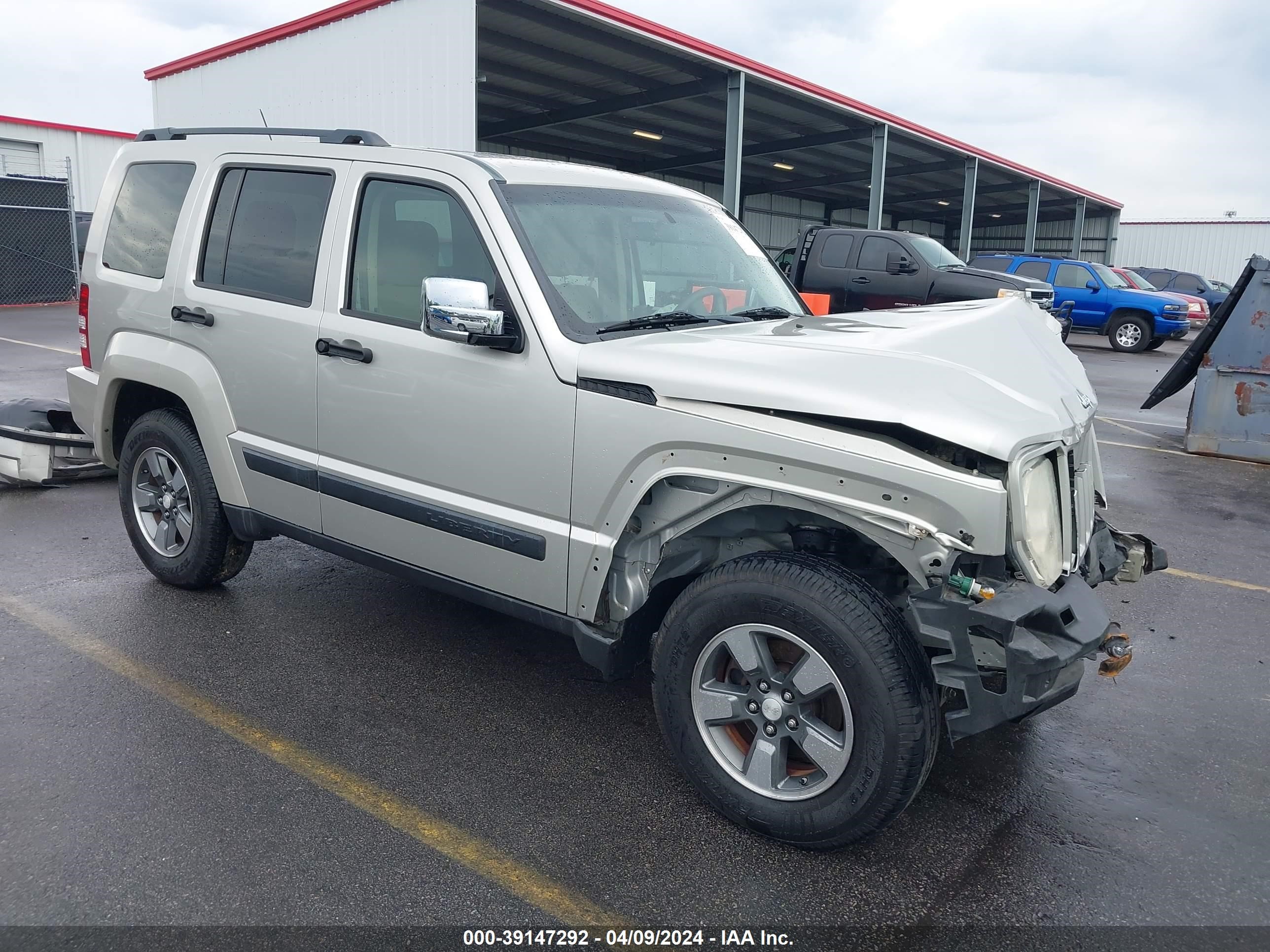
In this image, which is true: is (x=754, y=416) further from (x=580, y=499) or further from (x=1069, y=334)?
(x=1069, y=334)

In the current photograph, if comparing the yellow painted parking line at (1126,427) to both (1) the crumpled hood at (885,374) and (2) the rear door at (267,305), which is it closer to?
(1) the crumpled hood at (885,374)

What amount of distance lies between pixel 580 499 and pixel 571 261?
2.94 feet

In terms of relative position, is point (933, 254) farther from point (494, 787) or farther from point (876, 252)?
point (494, 787)

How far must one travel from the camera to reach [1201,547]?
6195mm

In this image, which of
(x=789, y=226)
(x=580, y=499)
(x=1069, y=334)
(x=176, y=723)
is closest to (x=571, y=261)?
(x=580, y=499)

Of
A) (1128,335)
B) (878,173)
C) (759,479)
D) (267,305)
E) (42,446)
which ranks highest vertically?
(878,173)

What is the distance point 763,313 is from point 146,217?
295 centimetres

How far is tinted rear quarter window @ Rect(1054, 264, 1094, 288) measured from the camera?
2127cm

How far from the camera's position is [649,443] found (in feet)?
9.73

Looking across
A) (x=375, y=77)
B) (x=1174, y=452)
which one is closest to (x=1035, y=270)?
(x=1174, y=452)

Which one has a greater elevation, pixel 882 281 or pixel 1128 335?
pixel 882 281

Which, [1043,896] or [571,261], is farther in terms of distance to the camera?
[571,261]

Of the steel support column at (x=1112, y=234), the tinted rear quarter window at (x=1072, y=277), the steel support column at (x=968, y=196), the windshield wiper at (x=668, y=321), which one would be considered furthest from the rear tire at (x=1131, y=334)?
the steel support column at (x=1112, y=234)

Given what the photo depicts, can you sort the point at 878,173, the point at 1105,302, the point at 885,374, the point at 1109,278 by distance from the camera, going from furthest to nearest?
1. the point at 878,173
2. the point at 1109,278
3. the point at 1105,302
4. the point at 885,374
